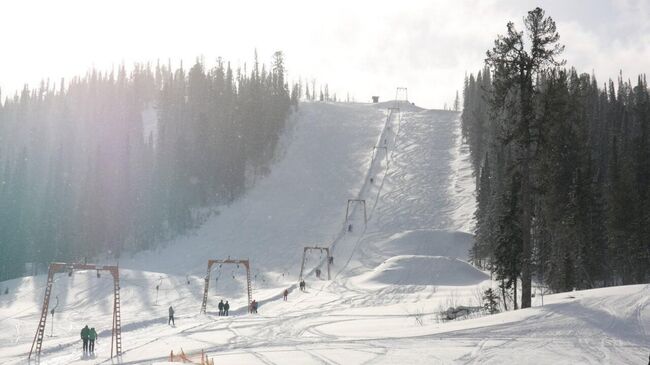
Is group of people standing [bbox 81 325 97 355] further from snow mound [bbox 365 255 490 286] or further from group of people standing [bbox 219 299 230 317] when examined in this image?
snow mound [bbox 365 255 490 286]

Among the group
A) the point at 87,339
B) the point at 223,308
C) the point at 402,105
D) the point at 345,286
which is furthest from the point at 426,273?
the point at 402,105

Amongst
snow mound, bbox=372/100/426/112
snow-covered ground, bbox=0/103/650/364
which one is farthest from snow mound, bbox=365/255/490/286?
snow mound, bbox=372/100/426/112

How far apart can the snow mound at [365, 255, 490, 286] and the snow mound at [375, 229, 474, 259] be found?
10.8 metres

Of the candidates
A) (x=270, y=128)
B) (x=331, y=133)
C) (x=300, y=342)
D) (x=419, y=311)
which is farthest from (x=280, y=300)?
(x=331, y=133)

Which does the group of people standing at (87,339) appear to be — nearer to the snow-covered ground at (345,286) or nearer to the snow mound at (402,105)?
the snow-covered ground at (345,286)

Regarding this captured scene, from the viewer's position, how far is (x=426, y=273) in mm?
53562

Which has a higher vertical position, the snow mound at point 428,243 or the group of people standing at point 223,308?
the snow mound at point 428,243

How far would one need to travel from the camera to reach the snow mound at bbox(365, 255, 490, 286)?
52062mm

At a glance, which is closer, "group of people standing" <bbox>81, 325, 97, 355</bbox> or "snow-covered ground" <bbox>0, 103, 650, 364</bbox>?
"snow-covered ground" <bbox>0, 103, 650, 364</bbox>

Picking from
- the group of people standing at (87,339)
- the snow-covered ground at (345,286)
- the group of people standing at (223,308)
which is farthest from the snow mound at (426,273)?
the group of people standing at (87,339)

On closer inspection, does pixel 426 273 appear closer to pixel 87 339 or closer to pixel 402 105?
pixel 87 339

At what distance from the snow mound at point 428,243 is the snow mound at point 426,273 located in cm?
1077

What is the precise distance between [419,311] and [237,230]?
5263 centimetres

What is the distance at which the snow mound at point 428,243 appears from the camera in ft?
222
